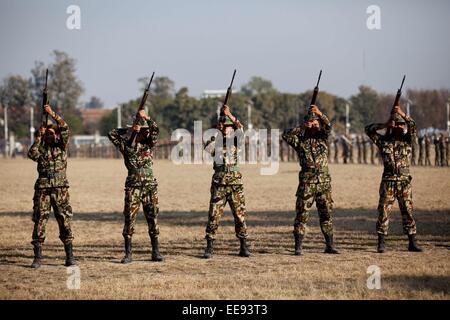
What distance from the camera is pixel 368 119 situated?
57.2 meters

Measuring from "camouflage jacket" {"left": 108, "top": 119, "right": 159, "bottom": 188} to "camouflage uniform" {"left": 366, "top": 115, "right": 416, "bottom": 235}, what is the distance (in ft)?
11.6

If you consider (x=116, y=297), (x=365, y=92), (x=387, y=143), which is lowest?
(x=116, y=297)

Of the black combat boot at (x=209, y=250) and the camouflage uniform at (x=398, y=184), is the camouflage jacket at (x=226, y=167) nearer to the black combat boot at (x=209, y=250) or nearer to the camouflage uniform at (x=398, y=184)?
the black combat boot at (x=209, y=250)

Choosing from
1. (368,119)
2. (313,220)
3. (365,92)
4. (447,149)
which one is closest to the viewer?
(313,220)

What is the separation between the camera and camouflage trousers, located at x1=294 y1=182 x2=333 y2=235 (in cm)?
1173

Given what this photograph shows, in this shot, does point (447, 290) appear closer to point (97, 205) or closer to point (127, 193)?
point (127, 193)

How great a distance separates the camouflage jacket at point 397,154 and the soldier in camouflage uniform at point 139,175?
140 inches

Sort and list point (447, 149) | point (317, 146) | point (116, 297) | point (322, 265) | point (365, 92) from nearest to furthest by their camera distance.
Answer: point (116, 297) < point (322, 265) < point (317, 146) < point (447, 149) < point (365, 92)

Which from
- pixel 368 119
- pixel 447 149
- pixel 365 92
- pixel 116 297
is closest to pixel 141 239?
pixel 116 297

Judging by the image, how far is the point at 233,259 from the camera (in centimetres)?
1160

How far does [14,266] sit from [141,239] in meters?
3.32

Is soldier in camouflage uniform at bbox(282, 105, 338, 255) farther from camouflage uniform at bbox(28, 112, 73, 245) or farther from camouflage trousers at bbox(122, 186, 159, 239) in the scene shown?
camouflage uniform at bbox(28, 112, 73, 245)

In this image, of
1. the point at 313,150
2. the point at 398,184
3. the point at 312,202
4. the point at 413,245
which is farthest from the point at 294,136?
the point at 413,245

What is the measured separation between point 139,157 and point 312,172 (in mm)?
2627
